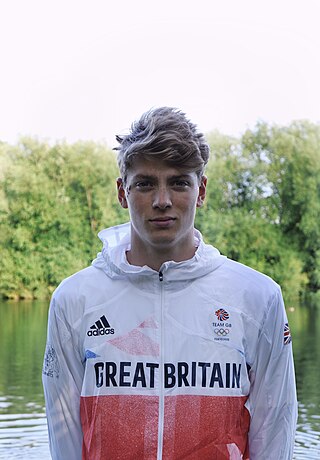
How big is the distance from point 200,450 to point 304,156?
4285cm

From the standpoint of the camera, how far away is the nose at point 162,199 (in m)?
2.32

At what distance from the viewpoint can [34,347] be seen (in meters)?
22.3

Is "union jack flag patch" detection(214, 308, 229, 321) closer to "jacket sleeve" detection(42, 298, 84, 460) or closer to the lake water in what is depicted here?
"jacket sleeve" detection(42, 298, 84, 460)

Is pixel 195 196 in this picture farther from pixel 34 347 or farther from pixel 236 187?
pixel 236 187

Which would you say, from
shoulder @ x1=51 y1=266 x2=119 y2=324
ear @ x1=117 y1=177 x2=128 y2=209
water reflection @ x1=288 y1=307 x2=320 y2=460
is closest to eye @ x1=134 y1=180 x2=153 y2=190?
ear @ x1=117 y1=177 x2=128 y2=209

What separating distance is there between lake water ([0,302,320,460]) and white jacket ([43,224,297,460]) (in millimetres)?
8221

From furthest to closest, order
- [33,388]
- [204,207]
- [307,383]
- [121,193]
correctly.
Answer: [204,207] < [307,383] < [33,388] < [121,193]

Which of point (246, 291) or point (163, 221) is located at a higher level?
point (163, 221)

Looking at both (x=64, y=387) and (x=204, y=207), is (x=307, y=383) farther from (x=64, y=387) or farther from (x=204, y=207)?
(x=204, y=207)

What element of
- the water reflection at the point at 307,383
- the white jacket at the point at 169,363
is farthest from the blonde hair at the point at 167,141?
the water reflection at the point at 307,383

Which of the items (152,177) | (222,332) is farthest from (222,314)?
(152,177)

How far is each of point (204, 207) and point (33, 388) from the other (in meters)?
28.9

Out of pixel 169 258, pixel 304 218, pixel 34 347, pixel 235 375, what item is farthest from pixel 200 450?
pixel 304 218

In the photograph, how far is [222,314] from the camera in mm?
2426
